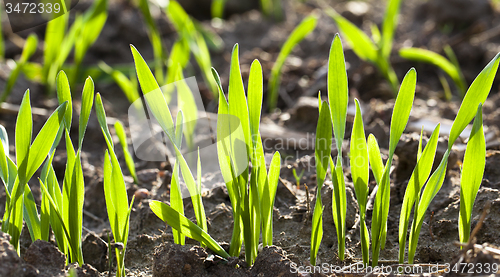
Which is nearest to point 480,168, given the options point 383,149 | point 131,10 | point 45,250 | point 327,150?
point 327,150

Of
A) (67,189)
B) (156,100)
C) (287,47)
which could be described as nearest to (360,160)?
(156,100)

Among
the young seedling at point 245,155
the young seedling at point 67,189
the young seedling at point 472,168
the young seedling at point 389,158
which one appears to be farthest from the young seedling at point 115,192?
the young seedling at point 472,168

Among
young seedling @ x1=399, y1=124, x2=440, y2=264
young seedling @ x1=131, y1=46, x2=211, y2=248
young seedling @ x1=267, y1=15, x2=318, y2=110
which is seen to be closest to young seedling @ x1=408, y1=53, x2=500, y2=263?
young seedling @ x1=399, y1=124, x2=440, y2=264

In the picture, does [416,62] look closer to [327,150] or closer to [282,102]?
[282,102]

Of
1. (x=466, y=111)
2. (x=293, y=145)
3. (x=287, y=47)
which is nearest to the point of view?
(x=466, y=111)

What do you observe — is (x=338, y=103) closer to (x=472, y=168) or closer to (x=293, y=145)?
(x=472, y=168)
